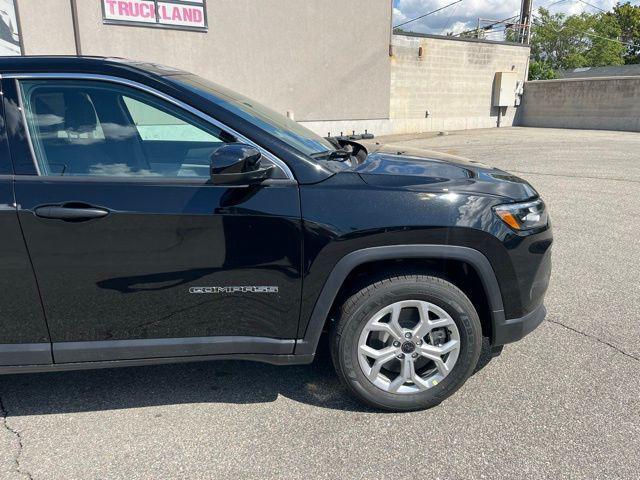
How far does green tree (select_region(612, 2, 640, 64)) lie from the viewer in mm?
52344

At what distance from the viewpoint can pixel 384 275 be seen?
242 centimetres

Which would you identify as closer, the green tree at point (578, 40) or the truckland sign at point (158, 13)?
the truckland sign at point (158, 13)

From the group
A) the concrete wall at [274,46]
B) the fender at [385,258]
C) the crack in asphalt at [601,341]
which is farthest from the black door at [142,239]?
the concrete wall at [274,46]

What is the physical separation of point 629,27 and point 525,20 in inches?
1452

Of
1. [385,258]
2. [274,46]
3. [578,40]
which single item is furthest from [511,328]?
[578,40]

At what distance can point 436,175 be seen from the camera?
250 cm

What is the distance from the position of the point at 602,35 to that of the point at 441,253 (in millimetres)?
63235

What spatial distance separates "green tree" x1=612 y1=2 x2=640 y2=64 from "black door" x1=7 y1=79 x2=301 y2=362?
66041 mm

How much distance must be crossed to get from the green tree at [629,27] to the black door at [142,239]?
66.0 meters

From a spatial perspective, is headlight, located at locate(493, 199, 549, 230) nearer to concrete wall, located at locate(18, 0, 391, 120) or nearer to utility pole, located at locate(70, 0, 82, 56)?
concrete wall, located at locate(18, 0, 391, 120)

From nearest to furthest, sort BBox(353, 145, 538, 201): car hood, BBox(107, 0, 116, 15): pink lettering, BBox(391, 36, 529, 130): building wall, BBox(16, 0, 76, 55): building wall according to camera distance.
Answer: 1. BBox(353, 145, 538, 201): car hood
2. BBox(16, 0, 76, 55): building wall
3. BBox(107, 0, 116, 15): pink lettering
4. BBox(391, 36, 529, 130): building wall

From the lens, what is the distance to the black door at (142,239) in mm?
2188

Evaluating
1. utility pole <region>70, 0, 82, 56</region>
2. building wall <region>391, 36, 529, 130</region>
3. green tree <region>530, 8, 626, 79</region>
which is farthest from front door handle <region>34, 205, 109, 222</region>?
green tree <region>530, 8, 626, 79</region>

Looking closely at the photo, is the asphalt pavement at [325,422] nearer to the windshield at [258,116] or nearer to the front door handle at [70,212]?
the front door handle at [70,212]
